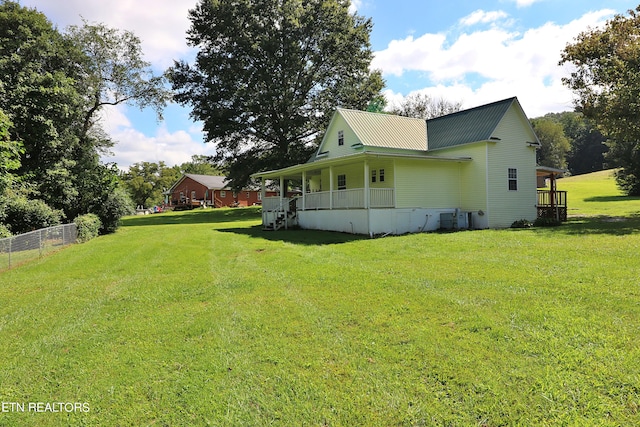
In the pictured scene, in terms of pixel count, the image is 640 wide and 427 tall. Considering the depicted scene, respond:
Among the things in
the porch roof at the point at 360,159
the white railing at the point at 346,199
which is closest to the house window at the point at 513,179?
the porch roof at the point at 360,159

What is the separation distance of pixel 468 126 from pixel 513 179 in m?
3.47

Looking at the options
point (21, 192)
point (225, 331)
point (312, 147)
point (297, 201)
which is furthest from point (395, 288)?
point (312, 147)

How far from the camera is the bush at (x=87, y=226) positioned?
54.3 ft

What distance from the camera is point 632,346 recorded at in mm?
3924

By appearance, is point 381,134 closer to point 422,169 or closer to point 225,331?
point 422,169

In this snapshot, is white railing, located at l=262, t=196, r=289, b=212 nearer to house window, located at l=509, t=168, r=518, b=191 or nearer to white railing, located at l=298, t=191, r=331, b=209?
white railing, located at l=298, t=191, r=331, b=209

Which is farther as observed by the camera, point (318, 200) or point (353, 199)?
point (318, 200)

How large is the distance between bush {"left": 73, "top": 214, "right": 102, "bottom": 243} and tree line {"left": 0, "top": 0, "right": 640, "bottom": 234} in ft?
3.44

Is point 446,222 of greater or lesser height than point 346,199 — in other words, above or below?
below

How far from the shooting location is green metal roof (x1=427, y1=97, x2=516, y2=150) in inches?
706

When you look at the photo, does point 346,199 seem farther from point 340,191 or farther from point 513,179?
point 513,179

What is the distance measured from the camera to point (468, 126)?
19.1 metres

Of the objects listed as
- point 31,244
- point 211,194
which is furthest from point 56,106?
point 211,194

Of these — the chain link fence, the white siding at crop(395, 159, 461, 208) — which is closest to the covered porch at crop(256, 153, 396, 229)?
the white siding at crop(395, 159, 461, 208)
